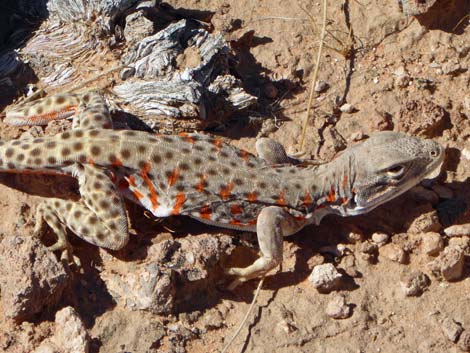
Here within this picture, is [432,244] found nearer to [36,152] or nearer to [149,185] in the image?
[149,185]

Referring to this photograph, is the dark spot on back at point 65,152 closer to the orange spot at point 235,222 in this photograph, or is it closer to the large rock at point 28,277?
the large rock at point 28,277

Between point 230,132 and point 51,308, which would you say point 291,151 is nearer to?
point 230,132

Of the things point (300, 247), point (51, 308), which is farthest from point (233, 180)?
point (51, 308)

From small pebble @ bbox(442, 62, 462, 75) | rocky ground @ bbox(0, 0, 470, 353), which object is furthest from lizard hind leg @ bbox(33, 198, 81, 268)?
small pebble @ bbox(442, 62, 462, 75)

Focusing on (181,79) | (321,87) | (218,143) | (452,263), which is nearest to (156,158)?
(218,143)

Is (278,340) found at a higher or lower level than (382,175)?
lower

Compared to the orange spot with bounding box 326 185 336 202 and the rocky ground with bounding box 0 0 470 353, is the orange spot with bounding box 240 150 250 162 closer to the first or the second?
the rocky ground with bounding box 0 0 470 353

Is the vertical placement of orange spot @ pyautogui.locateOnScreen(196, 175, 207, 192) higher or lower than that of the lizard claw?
higher
